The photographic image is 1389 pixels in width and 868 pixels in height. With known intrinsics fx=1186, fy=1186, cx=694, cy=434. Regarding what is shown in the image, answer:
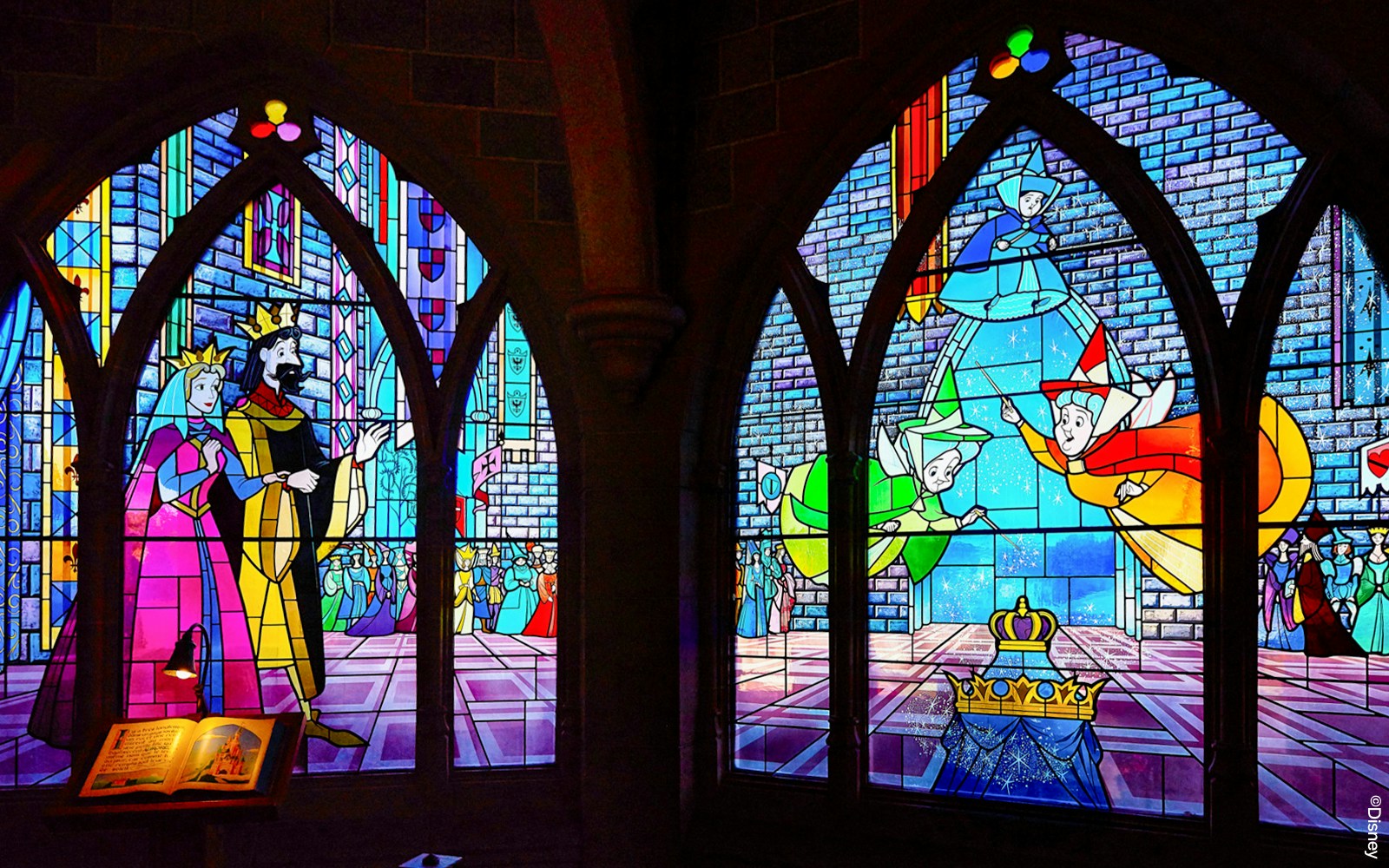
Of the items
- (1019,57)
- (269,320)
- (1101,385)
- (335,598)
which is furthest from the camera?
(269,320)

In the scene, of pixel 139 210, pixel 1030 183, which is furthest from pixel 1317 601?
pixel 139 210

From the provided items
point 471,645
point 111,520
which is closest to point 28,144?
point 111,520

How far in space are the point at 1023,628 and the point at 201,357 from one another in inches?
151

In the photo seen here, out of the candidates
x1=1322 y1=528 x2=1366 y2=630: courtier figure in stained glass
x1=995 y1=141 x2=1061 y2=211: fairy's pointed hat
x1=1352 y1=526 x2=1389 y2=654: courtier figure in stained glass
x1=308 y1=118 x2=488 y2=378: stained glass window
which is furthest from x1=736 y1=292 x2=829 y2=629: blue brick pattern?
x1=1352 y1=526 x2=1389 y2=654: courtier figure in stained glass

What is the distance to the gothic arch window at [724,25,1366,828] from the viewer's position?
424 centimetres

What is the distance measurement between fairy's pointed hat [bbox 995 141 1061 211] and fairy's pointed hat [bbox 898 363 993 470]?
28.9 inches

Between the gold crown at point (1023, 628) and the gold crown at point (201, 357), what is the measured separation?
3.62 metres

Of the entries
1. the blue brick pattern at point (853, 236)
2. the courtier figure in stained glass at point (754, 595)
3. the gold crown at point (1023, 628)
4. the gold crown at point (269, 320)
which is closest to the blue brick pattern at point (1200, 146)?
the blue brick pattern at point (853, 236)

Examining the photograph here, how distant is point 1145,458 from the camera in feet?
14.8

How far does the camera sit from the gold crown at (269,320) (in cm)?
553

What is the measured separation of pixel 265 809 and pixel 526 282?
267 cm

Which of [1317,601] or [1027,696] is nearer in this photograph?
[1317,601]

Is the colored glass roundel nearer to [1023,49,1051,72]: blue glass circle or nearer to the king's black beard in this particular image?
[1023,49,1051,72]: blue glass circle

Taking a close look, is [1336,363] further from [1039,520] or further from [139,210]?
[139,210]
